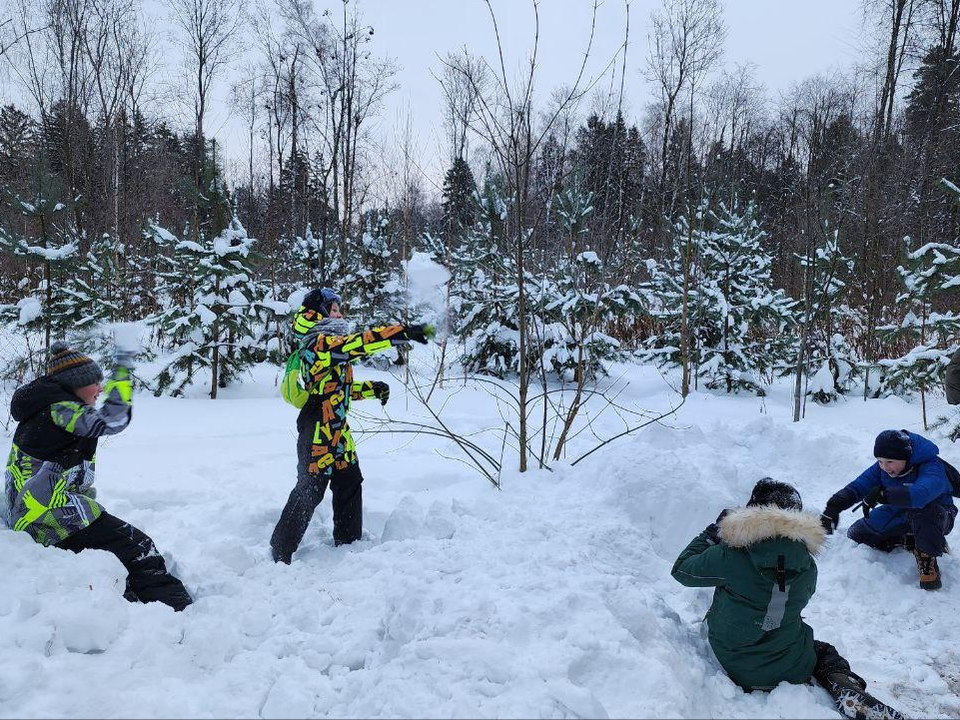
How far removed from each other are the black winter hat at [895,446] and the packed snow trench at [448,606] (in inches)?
30.0

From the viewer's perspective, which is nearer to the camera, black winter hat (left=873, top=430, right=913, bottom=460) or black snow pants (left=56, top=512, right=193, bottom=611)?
black snow pants (left=56, top=512, right=193, bottom=611)

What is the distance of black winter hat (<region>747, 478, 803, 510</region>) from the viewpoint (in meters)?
2.70

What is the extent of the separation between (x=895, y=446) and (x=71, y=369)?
15.2 ft

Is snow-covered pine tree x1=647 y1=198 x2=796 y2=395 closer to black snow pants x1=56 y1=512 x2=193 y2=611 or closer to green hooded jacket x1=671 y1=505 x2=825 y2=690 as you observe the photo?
green hooded jacket x1=671 y1=505 x2=825 y2=690

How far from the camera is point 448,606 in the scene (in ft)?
8.59

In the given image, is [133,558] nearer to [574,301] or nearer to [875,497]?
[875,497]

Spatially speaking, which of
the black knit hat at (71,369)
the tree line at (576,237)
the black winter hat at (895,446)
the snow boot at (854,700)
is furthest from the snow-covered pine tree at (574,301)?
the black knit hat at (71,369)

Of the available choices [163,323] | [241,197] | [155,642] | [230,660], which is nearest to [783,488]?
[230,660]

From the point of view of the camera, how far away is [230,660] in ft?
7.77

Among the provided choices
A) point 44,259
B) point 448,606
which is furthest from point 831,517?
point 44,259

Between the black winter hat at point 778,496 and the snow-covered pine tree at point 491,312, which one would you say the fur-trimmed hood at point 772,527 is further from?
the snow-covered pine tree at point 491,312

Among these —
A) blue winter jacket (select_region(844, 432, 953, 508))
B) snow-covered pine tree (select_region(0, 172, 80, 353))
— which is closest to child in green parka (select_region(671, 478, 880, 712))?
blue winter jacket (select_region(844, 432, 953, 508))

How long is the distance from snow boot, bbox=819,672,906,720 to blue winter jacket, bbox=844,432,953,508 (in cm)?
144

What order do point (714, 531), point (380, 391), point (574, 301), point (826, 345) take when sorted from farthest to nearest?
1. point (826, 345)
2. point (574, 301)
3. point (380, 391)
4. point (714, 531)
